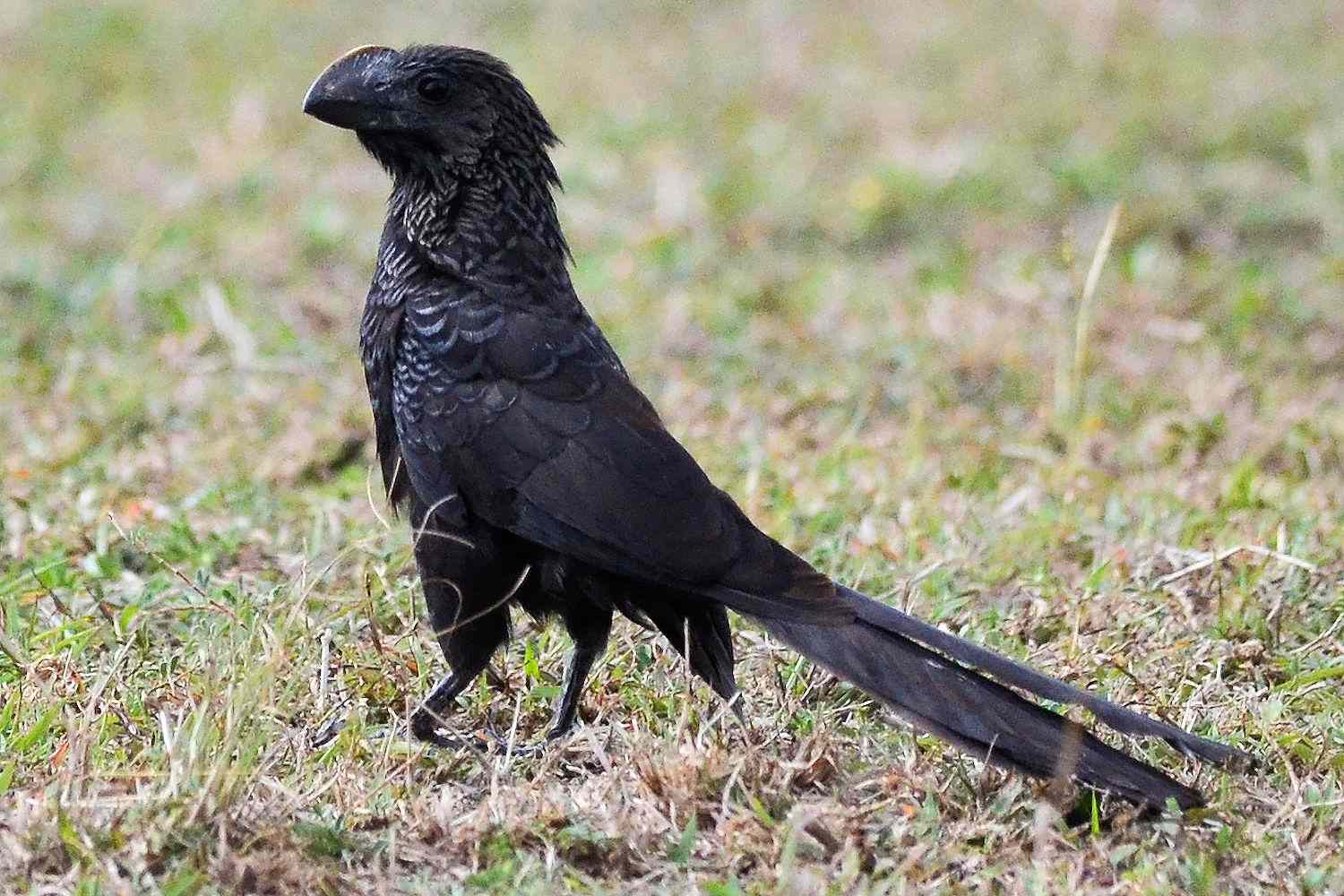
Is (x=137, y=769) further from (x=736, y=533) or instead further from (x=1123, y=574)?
(x=1123, y=574)

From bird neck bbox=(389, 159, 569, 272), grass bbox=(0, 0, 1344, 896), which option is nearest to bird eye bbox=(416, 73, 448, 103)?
bird neck bbox=(389, 159, 569, 272)

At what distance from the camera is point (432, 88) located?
414 centimetres

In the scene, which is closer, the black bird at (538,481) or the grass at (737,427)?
the grass at (737,427)

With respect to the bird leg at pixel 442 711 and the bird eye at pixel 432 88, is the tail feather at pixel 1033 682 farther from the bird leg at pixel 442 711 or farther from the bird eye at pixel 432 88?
the bird eye at pixel 432 88

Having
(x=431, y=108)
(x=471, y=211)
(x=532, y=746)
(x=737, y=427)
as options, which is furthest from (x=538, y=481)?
(x=737, y=427)

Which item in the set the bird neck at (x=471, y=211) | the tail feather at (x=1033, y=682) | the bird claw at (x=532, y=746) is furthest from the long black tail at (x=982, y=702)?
the bird neck at (x=471, y=211)

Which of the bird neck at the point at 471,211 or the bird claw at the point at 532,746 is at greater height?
the bird neck at the point at 471,211

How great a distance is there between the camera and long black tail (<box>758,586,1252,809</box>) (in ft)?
10.4

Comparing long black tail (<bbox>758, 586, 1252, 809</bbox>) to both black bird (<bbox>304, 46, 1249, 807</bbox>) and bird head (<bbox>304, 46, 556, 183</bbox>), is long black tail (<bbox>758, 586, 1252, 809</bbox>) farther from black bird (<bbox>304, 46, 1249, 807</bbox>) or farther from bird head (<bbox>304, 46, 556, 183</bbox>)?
bird head (<bbox>304, 46, 556, 183</bbox>)

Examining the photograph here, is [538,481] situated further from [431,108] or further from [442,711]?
[431,108]

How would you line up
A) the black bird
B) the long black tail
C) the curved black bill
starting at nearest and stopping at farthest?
the long black tail < the black bird < the curved black bill

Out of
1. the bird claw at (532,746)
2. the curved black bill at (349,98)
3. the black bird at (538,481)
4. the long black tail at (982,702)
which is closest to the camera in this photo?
the long black tail at (982,702)

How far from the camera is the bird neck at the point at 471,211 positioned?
4.12m

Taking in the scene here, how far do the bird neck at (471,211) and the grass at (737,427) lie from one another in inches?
30.6
